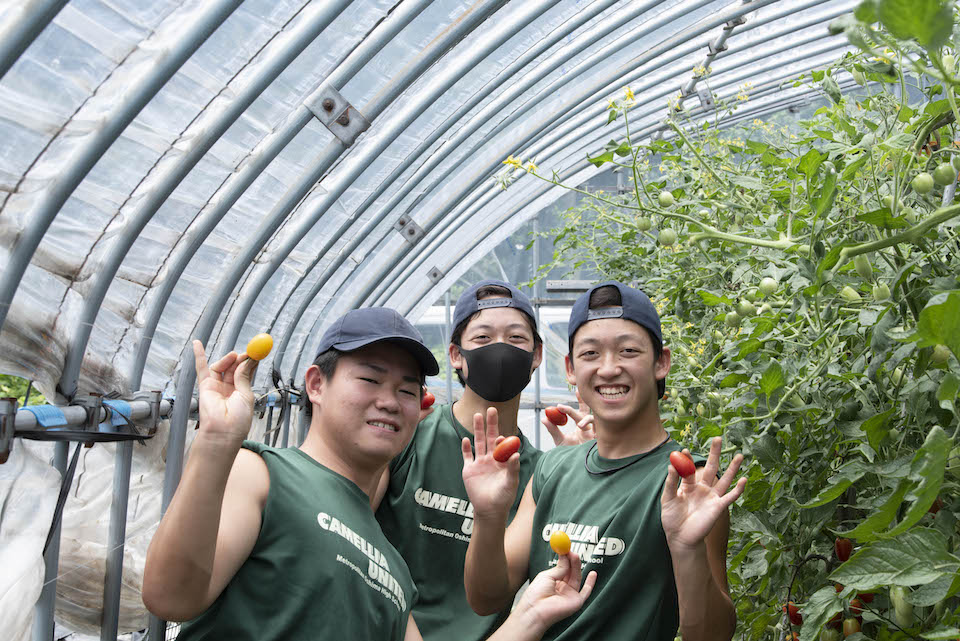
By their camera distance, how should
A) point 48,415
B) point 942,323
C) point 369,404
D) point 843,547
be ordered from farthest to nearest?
point 48,415, point 369,404, point 843,547, point 942,323

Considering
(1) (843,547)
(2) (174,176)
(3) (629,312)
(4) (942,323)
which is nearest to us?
(4) (942,323)

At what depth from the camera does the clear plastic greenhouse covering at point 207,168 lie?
6.44 ft

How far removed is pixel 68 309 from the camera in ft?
7.36

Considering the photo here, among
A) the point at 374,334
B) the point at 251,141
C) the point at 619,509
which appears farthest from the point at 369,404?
the point at 251,141

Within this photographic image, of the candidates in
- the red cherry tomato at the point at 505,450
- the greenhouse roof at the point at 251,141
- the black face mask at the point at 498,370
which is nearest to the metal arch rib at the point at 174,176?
the greenhouse roof at the point at 251,141

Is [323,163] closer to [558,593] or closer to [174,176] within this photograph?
[174,176]

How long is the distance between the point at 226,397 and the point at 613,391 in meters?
0.84

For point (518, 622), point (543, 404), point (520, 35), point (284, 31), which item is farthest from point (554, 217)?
point (518, 622)

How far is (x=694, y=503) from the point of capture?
1424mm

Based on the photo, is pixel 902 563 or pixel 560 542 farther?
pixel 560 542

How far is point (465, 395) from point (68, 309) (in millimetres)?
1096

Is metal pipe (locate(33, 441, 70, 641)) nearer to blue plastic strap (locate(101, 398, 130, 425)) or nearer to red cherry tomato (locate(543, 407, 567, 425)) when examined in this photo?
blue plastic strap (locate(101, 398, 130, 425))

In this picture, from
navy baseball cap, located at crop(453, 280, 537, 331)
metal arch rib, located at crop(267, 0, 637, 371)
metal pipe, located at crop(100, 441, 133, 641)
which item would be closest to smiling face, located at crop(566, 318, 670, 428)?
navy baseball cap, located at crop(453, 280, 537, 331)

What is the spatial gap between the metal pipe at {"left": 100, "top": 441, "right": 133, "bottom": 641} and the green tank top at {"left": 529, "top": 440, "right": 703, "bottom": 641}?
1.26m
